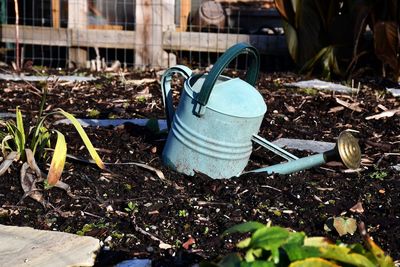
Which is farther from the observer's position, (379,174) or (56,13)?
(56,13)

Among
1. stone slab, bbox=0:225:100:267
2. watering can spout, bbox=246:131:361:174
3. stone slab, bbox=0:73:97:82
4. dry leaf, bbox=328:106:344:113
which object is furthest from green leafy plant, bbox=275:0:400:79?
stone slab, bbox=0:225:100:267

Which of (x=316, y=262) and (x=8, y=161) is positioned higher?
(x=316, y=262)

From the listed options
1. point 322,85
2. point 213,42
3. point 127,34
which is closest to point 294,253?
point 322,85

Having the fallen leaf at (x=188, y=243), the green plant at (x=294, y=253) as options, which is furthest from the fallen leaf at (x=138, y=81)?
the green plant at (x=294, y=253)

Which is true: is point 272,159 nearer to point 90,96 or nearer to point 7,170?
point 7,170

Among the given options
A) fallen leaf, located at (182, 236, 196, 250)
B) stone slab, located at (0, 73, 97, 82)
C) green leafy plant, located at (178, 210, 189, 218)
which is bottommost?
stone slab, located at (0, 73, 97, 82)

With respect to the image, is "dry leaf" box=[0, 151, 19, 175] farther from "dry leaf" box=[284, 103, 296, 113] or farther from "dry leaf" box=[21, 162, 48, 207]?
"dry leaf" box=[284, 103, 296, 113]

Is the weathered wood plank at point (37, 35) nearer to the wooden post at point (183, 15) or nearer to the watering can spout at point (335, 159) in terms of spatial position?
the wooden post at point (183, 15)

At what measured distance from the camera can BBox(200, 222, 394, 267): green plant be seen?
156 centimetres

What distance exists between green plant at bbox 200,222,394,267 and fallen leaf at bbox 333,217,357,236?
857 mm

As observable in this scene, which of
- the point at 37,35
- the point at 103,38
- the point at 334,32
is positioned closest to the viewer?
the point at 334,32

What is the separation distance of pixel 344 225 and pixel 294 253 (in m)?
0.98

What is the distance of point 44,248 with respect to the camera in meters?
2.30

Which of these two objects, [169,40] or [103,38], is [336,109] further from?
[103,38]
